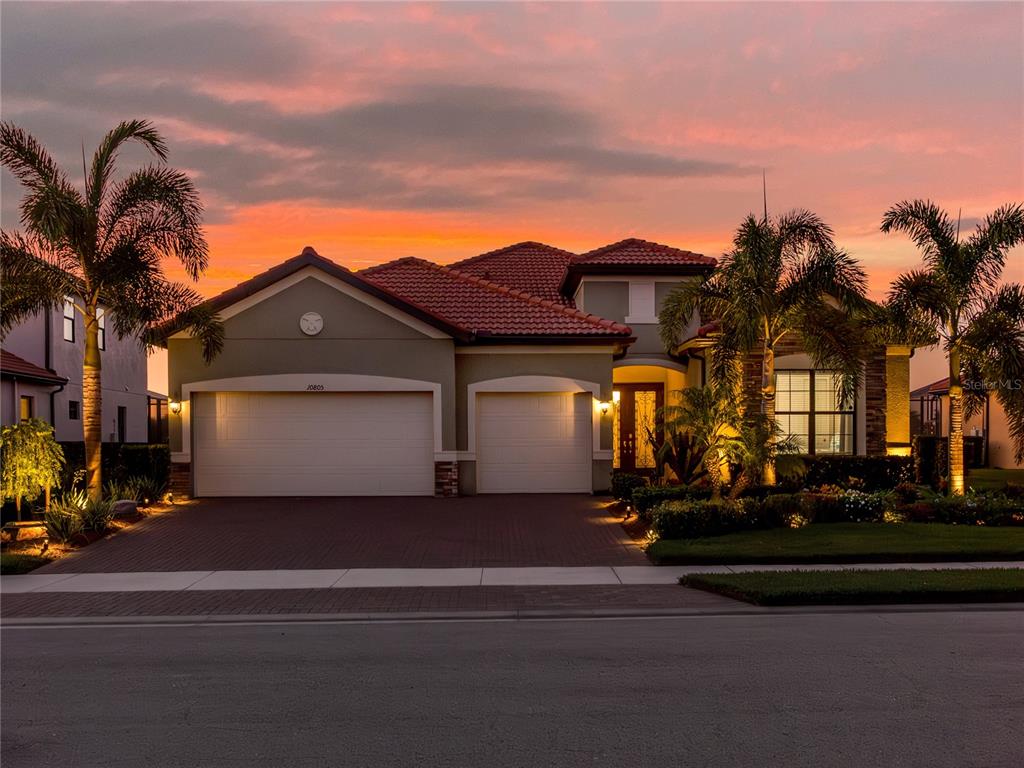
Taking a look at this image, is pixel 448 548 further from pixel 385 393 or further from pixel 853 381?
pixel 853 381

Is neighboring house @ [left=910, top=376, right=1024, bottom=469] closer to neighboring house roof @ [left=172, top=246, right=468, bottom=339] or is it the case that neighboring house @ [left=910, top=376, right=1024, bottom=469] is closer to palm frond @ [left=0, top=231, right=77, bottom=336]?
neighboring house roof @ [left=172, top=246, right=468, bottom=339]

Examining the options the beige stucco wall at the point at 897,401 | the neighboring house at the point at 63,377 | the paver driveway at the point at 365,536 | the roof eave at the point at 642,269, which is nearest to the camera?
the paver driveway at the point at 365,536

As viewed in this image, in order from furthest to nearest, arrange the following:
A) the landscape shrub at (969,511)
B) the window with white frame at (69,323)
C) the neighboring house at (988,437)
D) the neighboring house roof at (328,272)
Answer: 1. the neighboring house at (988,437)
2. the window with white frame at (69,323)
3. the neighboring house roof at (328,272)
4. the landscape shrub at (969,511)

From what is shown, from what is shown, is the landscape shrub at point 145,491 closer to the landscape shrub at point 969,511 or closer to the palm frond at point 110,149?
the palm frond at point 110,149

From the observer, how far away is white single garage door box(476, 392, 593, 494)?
21.3 meters

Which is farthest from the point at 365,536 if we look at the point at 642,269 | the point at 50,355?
the point at 50,355

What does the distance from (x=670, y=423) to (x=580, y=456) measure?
15.2 ft

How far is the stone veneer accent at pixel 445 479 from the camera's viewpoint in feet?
67.5

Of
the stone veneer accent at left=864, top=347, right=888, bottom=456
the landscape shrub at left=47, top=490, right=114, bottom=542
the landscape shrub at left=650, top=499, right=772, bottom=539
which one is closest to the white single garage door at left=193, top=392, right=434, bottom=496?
the landscape shrub at left=47, top=490, right=114, bottom=542

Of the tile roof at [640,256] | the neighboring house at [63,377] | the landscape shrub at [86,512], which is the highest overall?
the tile roof at [640,256]

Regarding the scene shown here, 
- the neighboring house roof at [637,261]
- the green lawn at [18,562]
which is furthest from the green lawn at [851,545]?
the neighboring house roof at [637,261]

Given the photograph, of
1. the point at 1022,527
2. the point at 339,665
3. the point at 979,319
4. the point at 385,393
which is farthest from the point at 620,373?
the point at 339,665

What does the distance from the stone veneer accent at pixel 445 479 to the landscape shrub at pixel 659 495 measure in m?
5.30

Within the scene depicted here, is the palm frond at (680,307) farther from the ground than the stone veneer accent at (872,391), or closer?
farther from the ground
